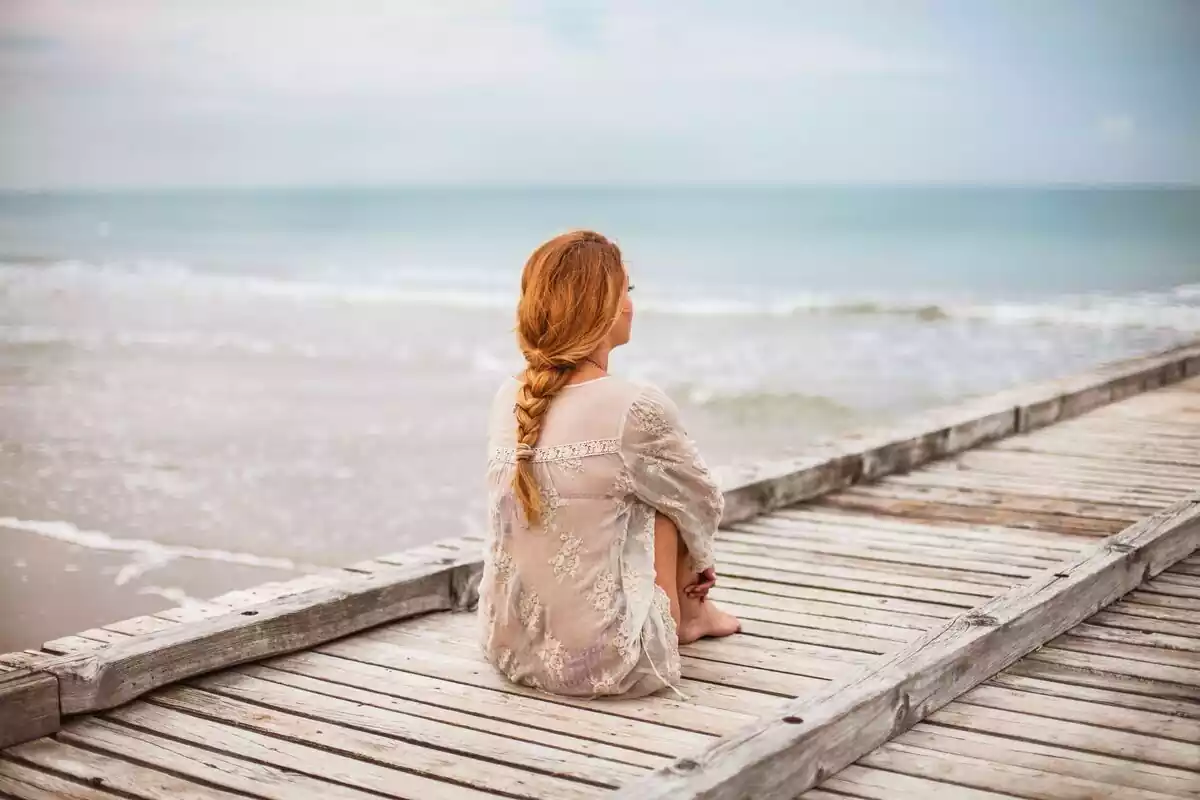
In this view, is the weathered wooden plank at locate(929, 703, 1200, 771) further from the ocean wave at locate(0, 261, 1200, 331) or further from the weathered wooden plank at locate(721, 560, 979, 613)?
the ocean wave at locate(0, 261, 1200, 331)

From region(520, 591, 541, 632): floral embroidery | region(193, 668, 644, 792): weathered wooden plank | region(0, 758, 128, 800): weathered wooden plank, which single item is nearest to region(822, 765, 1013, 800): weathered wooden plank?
region(193, 668, 644, 792): weathered wooden plank

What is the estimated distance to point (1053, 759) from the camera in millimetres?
2871

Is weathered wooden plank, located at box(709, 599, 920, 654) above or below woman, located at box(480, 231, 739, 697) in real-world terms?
below

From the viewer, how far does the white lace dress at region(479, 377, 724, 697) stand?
3.16 meters

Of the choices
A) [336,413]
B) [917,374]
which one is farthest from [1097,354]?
[336,413]

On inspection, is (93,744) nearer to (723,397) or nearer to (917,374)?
(723,397)

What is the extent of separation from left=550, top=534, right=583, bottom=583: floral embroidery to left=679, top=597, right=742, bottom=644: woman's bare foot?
1.39 ft

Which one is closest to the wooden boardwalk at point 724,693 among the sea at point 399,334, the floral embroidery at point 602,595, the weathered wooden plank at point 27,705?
the weathered wooden plank at point 27,705

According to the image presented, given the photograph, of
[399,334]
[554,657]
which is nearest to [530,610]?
[554,657]

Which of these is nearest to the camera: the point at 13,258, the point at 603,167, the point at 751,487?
the point at 751,487

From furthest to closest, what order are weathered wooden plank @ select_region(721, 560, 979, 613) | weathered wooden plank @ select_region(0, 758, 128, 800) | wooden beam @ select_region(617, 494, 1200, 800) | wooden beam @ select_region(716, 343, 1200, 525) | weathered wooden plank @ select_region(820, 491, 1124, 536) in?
wooden beam @ select_region(716, 343, 1200, 525)
weathered wooden plank @ select_region(820, 491, 1124, 536)
weathered wooden plank @ select_region(721, 560, 979, 613)
weathered wooden plank @ select_region(0, 758, 128, 800)
wooden beam @ select_region(617, 494, 1200, 800)

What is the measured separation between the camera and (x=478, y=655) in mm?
3480

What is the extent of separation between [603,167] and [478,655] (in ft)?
122

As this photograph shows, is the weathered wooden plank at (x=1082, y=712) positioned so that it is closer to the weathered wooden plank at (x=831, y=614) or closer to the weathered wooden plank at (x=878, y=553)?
the weathered wooden plank at (x=831, y=614)
